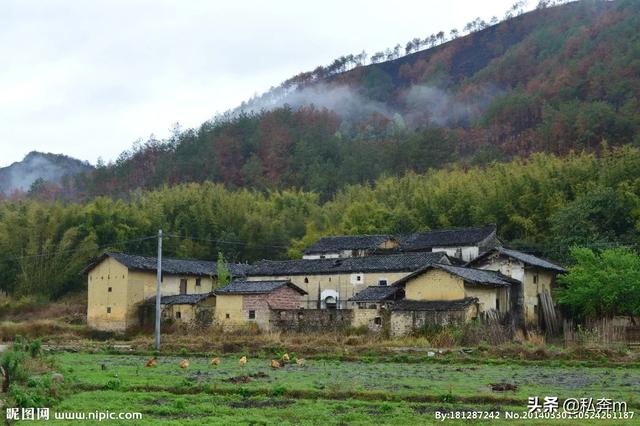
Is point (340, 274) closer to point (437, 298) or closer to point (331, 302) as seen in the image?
point (331, 302)

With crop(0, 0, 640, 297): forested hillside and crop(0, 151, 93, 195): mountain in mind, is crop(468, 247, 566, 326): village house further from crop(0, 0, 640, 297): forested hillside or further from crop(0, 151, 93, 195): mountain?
crop(0, 151, 93, 195): mountain

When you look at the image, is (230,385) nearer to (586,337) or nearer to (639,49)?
(586,337)

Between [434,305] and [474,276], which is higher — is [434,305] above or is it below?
below

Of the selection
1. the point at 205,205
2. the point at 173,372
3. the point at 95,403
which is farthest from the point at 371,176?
the point at 95,403

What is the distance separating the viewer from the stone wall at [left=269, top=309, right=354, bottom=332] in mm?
32156

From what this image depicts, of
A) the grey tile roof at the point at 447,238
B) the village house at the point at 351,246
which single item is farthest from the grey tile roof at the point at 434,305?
the village house at the point at 351,246

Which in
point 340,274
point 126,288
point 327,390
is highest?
point 340,274

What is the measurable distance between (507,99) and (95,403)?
86.5 m

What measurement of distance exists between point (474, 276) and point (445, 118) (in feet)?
287

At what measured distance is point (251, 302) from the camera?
115ft

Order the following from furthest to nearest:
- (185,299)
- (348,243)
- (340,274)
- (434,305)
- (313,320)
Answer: (348,243) < (340,274) < (185,299) < (313,320) < (434,305)

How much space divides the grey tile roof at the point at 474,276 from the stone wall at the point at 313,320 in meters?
2.82

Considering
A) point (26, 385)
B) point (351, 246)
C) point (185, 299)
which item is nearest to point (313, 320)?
point (185, 299)

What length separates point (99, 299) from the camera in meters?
40.4
